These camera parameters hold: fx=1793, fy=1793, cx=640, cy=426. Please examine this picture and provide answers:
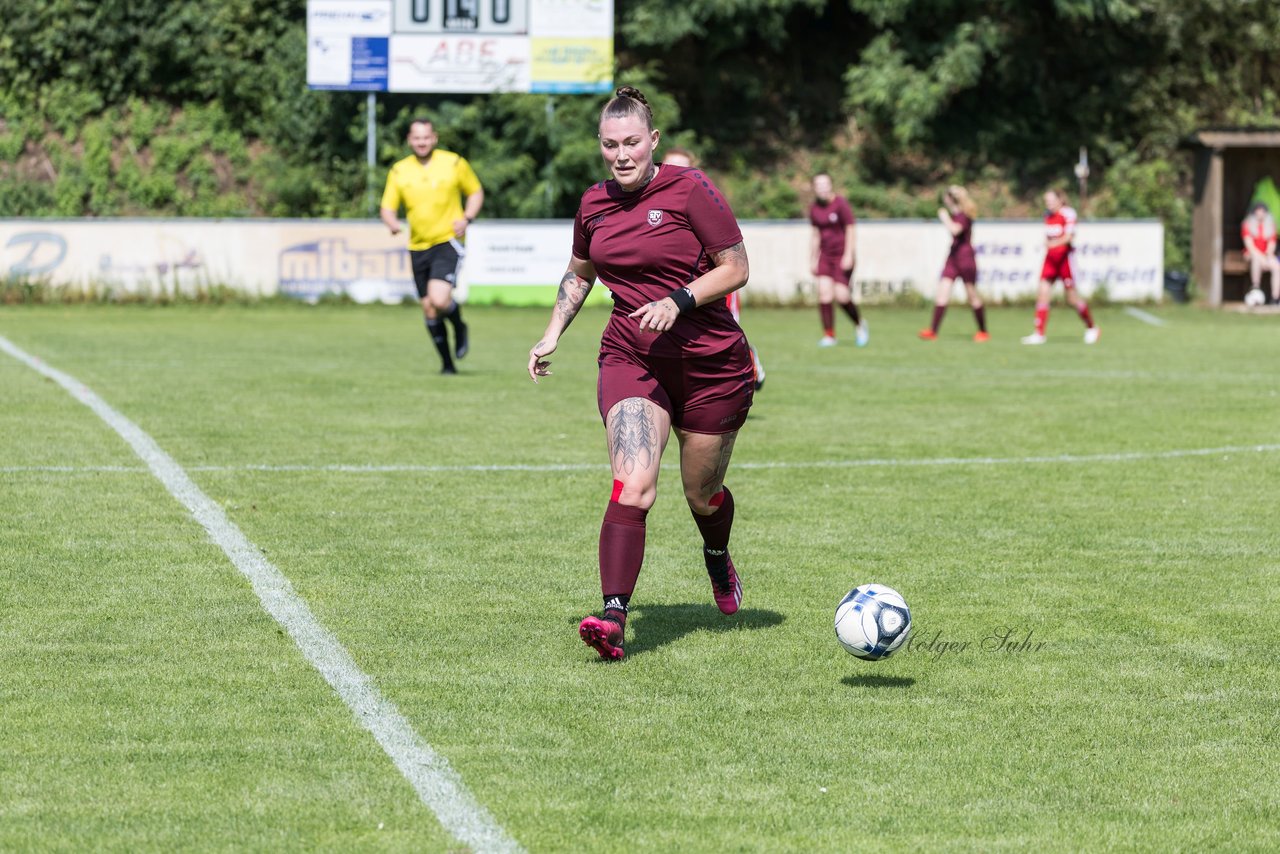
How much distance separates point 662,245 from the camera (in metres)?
6.18

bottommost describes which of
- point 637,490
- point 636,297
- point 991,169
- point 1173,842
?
point 1173,842

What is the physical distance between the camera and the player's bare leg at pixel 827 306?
2073 centimetres

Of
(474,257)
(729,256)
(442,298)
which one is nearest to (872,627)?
(729,256)

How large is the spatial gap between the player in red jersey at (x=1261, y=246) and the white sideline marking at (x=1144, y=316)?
275 centimetres

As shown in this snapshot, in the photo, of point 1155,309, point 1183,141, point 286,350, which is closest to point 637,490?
point 286,350

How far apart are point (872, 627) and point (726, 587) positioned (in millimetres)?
990

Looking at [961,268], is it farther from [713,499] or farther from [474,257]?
[713,499]

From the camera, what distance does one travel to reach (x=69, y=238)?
2886cm

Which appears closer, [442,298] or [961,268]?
[442,298]

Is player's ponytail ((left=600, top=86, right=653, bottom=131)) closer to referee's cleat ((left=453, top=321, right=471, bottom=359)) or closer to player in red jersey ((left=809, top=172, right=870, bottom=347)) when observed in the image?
referee's cleat ((left=453, top=321, right=471, bottom=359))

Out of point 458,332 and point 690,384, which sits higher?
point 690,384

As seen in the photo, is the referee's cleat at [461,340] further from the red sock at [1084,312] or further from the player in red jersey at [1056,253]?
the red sock at [1084,312]

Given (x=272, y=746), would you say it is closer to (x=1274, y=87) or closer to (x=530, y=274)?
(x=530, y=274)

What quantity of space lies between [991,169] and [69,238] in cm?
2041
